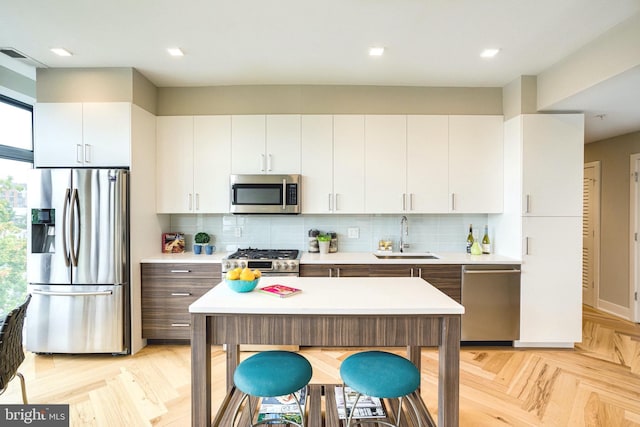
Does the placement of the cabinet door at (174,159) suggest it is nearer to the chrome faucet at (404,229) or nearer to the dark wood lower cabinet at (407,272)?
the dark wood lower cabinet at (407,272)

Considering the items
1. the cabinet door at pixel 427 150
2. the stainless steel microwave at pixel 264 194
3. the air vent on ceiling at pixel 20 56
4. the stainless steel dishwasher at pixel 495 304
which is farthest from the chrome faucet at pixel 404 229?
the air vent on ceiling at pixel 20 56

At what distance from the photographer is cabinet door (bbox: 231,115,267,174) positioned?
3.34 m

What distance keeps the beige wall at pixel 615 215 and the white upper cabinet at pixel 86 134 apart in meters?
5.97

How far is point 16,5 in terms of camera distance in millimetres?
2059

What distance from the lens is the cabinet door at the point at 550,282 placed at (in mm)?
3033

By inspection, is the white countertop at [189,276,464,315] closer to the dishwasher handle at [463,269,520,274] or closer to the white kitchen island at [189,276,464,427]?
the white kitchen island at [189,276,464,427]

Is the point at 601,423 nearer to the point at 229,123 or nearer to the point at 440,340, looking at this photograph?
the point at 440,340

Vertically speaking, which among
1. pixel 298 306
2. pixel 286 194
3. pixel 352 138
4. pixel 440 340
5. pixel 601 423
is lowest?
pixel 601 423

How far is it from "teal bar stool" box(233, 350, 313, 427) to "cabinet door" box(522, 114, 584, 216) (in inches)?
106

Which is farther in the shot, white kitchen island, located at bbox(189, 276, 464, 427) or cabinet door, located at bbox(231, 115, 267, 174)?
cabinet door, located at bbox(231, 115, 267, 174)

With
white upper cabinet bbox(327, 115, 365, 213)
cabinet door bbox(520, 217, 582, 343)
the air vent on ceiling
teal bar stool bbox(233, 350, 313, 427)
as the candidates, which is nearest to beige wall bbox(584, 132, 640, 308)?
cabinet door bbox(520, 217, 582, 343)

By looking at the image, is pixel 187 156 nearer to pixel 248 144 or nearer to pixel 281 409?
pixel 248 144

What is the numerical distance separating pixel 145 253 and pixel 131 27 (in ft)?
6.60

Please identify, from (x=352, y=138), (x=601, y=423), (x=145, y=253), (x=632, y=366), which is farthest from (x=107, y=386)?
(x=632, y=366)
